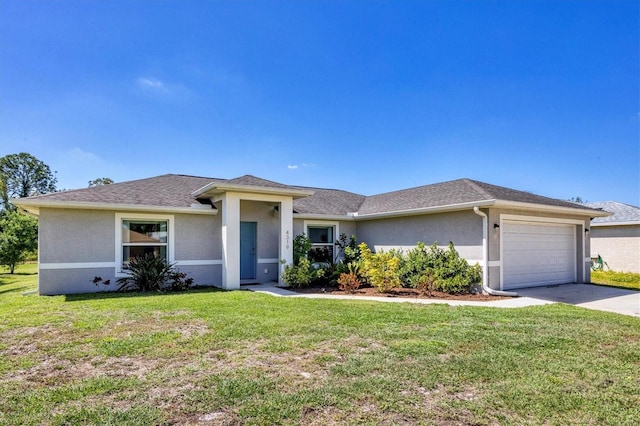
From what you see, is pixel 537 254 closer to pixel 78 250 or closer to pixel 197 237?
pixel 197 237

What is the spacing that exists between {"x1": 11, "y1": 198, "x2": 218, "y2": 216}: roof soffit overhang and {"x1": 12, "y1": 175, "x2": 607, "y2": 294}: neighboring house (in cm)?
3

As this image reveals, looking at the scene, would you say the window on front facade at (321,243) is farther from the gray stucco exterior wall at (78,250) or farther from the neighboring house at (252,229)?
the gray stucco exterior wall at (78,250)

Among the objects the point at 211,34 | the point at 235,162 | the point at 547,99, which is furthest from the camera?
the point at 235,162

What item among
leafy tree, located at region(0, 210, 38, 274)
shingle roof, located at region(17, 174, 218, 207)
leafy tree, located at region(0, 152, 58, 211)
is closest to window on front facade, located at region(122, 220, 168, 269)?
shingle roof, located at region(17, 174, 218, 207)

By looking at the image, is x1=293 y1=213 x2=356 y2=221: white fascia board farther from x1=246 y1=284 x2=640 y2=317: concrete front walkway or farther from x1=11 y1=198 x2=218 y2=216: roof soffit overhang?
x1=11 y1=198 x2=218 y2=216: roof soffit overhang

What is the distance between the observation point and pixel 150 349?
5.11 meters

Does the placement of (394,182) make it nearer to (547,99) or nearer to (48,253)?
(547,99)

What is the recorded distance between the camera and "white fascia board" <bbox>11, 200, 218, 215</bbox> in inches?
400

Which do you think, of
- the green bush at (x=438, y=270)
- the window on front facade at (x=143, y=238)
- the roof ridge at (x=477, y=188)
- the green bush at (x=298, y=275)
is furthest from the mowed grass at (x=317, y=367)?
the green bush at (x=298, y=275)

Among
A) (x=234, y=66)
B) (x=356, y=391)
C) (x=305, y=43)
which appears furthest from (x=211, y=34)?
(x=356, y=391)

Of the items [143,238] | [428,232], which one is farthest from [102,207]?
[428,232]

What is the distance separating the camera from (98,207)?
431 inches

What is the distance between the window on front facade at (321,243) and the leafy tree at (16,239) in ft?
62.4

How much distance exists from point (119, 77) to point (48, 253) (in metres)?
6.69
